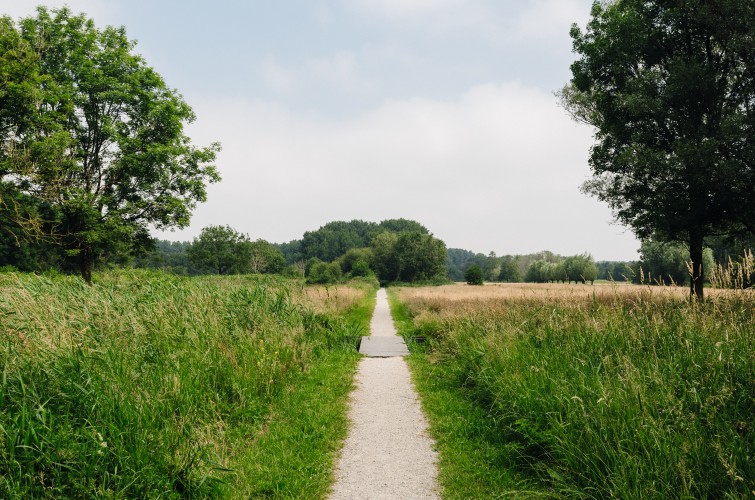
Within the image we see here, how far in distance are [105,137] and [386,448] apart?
26.8 metres

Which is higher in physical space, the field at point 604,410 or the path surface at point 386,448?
the field at point 604,410

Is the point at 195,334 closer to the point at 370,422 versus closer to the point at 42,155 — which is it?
the point at 370,422

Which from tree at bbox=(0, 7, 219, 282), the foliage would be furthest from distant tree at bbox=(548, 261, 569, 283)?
tree at bbox=(0, 7, 219, 282)

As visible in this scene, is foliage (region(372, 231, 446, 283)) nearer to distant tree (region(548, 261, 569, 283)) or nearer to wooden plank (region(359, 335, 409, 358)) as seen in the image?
distant tree (region(548, 261, 569, 283))

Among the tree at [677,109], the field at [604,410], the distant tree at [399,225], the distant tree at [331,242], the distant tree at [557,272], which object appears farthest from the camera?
the distant tree at [399,225]

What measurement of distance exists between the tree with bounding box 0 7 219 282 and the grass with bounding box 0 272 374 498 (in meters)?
16.1

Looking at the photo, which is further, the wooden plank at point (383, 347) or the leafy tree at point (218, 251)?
the leafy tree at point (218, 251)

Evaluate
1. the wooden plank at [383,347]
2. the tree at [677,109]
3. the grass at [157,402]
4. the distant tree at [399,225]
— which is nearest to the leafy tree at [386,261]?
the tree at [677,109]

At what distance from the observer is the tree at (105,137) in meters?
21.3

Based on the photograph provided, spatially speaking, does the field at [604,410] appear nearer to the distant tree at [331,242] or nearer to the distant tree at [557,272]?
the distant tree at [557,272]

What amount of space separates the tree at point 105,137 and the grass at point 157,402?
16118 millimetres

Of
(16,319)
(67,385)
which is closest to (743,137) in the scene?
(67,385)

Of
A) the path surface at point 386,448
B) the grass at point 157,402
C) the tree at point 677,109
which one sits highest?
the tree at point 677,109

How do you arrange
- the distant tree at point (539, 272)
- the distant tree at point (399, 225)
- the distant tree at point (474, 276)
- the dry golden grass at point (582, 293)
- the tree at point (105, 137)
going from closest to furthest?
1. the dry golden grass at point (582, 293)
2. the tree at point (105, 137)
3. the distant tree at point (474, 276)
4. the distant tree at point (539, 272)
5. the distant tree at point (399, 225)
